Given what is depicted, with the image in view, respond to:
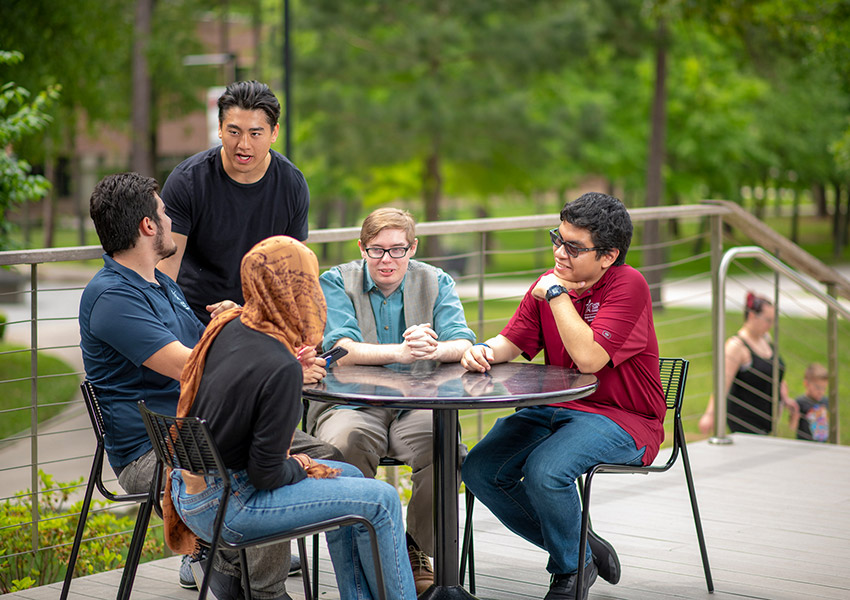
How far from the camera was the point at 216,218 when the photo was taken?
4.05 meters

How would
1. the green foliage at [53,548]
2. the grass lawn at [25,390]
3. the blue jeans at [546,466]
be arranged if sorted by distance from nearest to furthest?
the blue jeans at [546,466], the green foliage at [53,548], the grass lawn at [25,390]

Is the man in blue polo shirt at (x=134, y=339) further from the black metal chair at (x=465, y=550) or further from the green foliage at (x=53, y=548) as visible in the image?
the green foliage at (x=53, y=548)

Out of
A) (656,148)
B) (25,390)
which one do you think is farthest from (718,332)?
(656,148)

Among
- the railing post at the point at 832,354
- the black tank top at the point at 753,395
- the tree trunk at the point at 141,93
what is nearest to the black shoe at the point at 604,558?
the railing post at the point at 832,354

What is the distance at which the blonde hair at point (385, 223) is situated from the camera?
3.82 meters

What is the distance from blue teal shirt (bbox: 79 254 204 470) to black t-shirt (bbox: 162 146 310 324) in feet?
1.96

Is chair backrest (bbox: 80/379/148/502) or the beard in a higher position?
the beard

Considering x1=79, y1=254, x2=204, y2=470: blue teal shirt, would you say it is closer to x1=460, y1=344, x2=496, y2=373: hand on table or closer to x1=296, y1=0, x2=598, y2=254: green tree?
x1=460, y1=344, x2=496, y2=373: hand on table

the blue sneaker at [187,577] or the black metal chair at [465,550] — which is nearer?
the black metal chair at [465,550]

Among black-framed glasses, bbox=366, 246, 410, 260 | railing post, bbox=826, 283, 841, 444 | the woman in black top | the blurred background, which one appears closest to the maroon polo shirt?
black-framed glasses, bbox=366, 246, 410, 260

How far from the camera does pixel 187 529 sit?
301 centimetres

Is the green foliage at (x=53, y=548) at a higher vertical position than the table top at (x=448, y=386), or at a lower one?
lower

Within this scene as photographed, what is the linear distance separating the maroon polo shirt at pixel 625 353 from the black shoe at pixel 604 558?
369mm

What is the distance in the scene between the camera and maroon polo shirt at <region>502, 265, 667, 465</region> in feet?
11.6
